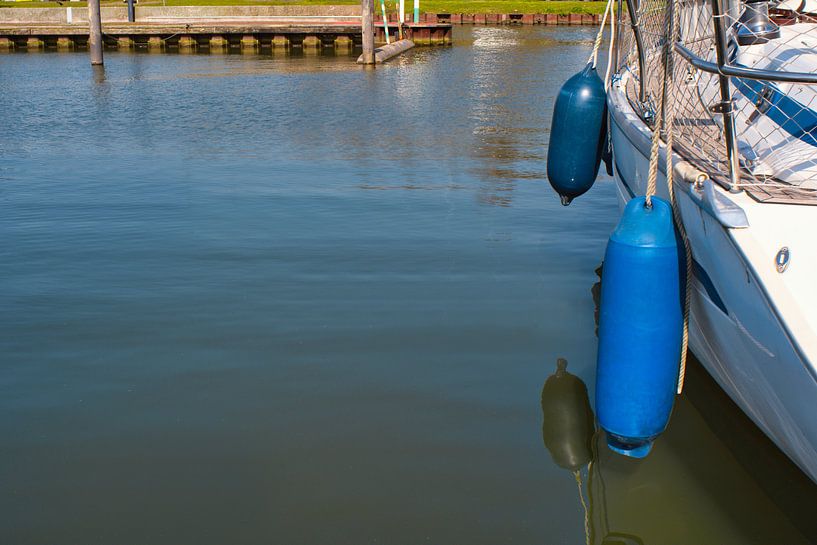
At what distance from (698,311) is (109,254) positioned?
12.7ft

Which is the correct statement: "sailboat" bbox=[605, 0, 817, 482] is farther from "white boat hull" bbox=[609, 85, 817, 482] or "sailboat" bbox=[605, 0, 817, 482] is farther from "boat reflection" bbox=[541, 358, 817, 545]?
"boat reflection" bbox=[541, 358, 817, 545]

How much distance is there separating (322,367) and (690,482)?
1.69m

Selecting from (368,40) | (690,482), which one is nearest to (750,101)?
(690,482)

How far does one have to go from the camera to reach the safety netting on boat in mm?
2986

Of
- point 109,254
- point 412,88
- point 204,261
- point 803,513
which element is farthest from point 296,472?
point 412,88

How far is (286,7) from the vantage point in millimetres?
34781

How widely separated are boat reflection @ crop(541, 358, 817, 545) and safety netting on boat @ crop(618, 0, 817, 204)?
1.03m

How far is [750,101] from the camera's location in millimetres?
3654

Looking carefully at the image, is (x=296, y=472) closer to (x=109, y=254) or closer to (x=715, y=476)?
(x=715, y=476)

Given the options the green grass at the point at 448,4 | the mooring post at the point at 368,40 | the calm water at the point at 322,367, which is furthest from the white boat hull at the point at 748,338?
the green grass at the point at 448,4

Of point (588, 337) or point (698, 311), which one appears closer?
point (698, 311)

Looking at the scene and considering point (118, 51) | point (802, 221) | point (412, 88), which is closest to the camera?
point (802, 221)

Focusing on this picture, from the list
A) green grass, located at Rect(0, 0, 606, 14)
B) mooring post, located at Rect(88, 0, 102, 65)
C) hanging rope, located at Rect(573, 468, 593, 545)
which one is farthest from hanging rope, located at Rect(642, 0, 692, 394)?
green grass, located at Rect(0, 0, 606, 14)

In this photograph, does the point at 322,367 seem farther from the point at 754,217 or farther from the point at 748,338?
the point at 754,217
